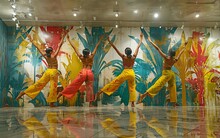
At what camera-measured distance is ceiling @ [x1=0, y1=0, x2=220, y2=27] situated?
8.26m

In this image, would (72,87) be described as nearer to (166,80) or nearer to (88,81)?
(88,81)

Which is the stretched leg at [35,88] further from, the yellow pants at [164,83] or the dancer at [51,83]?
the yellow pants at [164,83]

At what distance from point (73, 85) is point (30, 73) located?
2.52 m

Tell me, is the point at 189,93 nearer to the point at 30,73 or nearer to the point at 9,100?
the point at 30,73

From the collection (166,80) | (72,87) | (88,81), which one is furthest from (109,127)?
(166,80)

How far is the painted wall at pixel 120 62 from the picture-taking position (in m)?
10.4

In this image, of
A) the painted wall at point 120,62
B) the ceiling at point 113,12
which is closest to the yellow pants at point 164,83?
the painted wall at point 120,62

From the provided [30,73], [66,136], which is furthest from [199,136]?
[30,73]

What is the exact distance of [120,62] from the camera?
10555 mm

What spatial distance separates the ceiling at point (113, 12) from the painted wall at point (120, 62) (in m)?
0.43

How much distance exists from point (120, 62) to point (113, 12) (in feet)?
7.19

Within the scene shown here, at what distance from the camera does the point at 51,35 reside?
10625mm

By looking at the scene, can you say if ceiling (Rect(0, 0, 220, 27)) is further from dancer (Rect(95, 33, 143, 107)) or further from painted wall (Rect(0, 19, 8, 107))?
dancer (Rect(95, 33, 143, 107))

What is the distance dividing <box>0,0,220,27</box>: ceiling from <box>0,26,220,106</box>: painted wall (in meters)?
0.43
